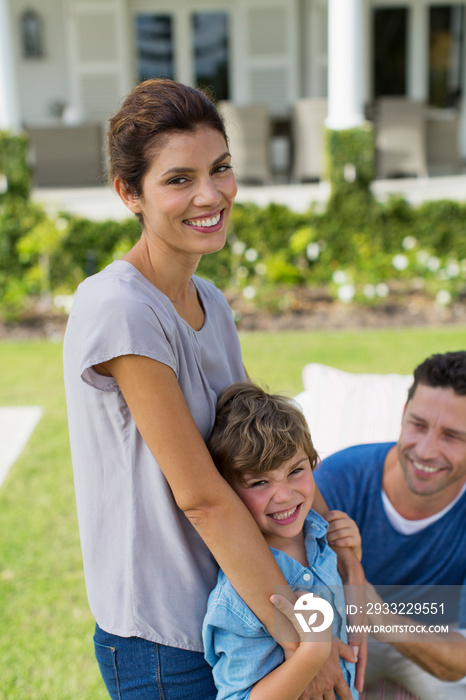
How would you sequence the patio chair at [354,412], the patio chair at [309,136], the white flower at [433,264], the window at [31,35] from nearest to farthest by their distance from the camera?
1. the patio chair at [354,412]
2. the white flower at [433,264]
3. the patio chair at [309,136]
4. the window at [31,35]

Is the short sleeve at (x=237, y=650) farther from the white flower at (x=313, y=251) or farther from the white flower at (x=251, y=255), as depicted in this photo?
the white flower at (x=313, y=251)

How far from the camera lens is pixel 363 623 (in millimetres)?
1747

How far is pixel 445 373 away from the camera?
7.47 feet

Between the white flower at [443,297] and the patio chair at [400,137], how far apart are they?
3.09 metres

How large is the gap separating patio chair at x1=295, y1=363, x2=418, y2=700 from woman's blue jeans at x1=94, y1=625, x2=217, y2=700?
5.56ft

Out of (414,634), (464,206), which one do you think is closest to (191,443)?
(414,634)

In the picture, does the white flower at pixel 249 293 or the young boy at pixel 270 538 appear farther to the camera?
the white flower at pixel 249 293

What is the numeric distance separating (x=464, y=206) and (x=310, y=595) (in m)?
7.55

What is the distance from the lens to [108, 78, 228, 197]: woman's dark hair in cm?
145

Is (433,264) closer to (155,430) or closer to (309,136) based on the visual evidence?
(309,136)

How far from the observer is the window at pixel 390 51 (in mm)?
11867

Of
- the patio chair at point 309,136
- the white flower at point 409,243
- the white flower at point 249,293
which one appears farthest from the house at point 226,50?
the white flower at point 249,293

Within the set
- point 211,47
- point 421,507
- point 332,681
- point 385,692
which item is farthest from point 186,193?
point 211,47

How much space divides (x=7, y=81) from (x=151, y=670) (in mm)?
8491
